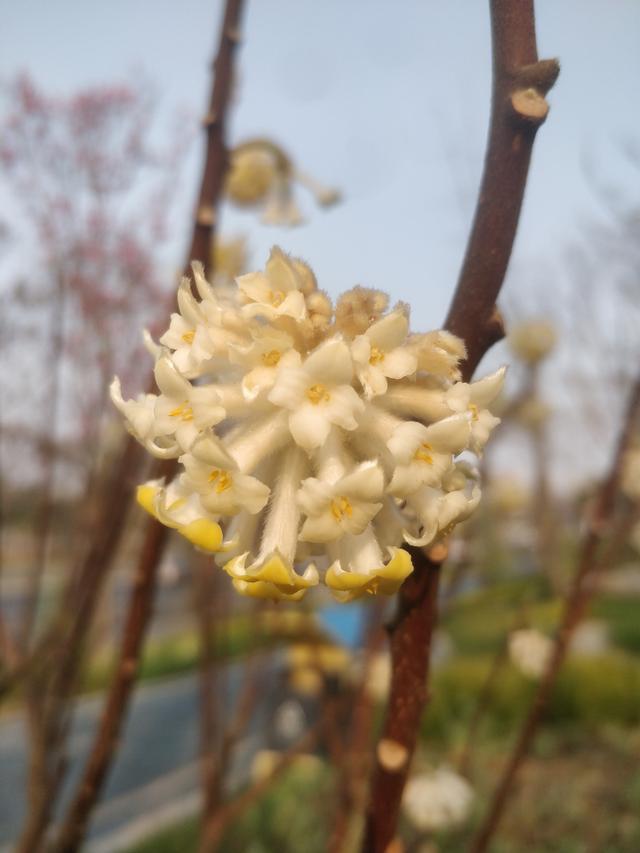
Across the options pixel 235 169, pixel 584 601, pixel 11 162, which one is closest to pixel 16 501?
pixel 11 162

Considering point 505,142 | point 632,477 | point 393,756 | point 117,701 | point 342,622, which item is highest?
point 505,142

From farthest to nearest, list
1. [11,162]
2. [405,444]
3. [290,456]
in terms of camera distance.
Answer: [11,162] → [290,456] → [405,444]

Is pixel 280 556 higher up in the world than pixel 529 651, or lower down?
higher up

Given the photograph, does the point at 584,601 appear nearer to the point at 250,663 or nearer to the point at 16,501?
the point at 250,663

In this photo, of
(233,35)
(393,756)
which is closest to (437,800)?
(393,756)

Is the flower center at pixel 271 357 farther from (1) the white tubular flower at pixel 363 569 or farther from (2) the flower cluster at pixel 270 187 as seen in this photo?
(2) the flower cluster at pixel 270 187

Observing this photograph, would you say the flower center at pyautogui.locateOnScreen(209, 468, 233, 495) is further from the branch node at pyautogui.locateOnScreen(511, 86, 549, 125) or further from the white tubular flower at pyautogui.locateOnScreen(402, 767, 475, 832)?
the white tubular flower at pyautogui.locateOnScreen(402, 767, 475, 832)

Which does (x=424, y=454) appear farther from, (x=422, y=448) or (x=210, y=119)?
(x=210, y=119)
